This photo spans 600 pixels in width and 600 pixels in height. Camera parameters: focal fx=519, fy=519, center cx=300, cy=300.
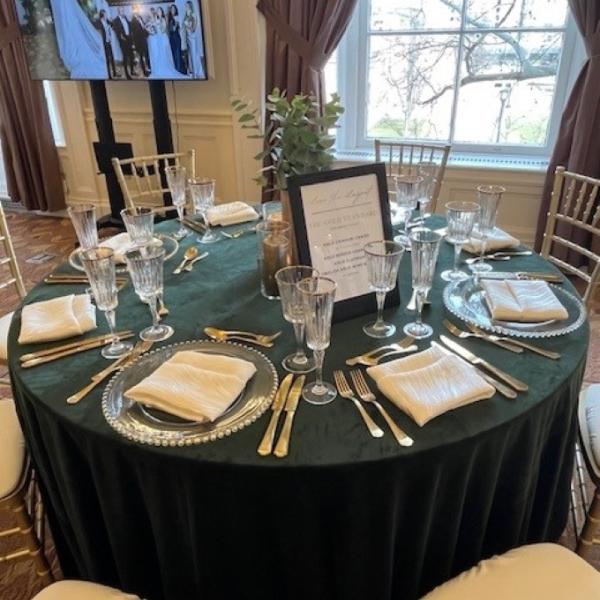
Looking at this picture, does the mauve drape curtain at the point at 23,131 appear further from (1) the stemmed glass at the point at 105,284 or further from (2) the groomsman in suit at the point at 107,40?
(1) the stemmed glass at the point at 105,284

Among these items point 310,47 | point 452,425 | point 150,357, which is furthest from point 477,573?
point 310,47

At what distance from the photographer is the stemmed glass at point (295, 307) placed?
3.17 ft

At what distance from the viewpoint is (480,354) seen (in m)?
1.06

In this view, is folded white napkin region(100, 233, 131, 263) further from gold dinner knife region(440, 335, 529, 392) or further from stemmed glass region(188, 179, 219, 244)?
gold dinner knife region(440, 335, 529, 392)

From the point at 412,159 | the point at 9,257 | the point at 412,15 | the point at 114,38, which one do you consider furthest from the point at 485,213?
the point at 114,38

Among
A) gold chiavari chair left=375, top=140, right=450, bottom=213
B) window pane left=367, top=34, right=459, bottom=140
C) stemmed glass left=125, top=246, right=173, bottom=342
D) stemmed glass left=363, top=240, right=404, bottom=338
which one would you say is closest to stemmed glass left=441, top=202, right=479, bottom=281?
stemmed glass left=363, top=240, right=404, bottom=338

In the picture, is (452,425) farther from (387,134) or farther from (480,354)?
(387,134)

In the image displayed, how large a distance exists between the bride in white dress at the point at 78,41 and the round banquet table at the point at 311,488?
279cm

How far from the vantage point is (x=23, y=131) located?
3.98 m

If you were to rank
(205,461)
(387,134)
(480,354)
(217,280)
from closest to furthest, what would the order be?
(205,461), (480,354), (217,280), (387,134)

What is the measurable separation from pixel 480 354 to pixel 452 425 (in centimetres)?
24

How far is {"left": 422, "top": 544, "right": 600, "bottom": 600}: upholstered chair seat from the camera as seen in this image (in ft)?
2.87

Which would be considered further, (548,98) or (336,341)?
(548,98)

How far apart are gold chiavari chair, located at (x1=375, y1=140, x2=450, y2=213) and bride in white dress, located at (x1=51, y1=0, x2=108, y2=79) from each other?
1920 mm
